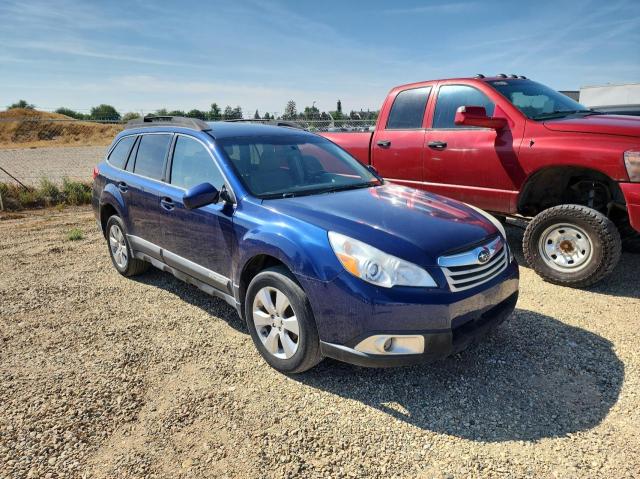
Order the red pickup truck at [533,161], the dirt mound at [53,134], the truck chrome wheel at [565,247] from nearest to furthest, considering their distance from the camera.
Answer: the red pickup truck at [533,161] → the truck chrome wheel at [565,247] → the dirt mound at [53,134]

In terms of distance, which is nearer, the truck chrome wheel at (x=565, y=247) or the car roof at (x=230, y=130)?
the car roof at (x=230, y=130)

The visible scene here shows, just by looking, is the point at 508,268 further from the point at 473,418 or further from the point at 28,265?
the point at 28,265

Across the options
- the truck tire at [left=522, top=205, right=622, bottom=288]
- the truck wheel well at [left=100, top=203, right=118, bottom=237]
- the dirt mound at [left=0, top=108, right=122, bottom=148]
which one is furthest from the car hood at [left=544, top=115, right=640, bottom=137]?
the dirt mound at [left=0, top=108, right=122, bottom=148]

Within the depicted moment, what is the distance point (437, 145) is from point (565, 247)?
1814 millimetres

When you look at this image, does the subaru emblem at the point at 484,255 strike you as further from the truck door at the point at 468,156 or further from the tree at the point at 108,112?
the tree at the point at 108,112

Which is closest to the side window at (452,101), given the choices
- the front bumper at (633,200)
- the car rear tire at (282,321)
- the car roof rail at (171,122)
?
the front bumper at (633,200)

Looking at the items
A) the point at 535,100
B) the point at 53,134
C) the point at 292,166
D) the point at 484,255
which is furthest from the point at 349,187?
the point at 53,134

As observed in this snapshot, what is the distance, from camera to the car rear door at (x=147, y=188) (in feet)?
13.9

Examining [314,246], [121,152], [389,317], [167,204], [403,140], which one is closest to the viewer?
[389,317]

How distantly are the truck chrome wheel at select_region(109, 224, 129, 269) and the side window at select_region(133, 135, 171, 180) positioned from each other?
2.77 ft

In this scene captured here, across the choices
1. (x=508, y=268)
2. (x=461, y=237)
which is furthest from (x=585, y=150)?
(x=461, y=237)

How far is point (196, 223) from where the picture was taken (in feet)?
12.1

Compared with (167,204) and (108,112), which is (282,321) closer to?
(167,204)

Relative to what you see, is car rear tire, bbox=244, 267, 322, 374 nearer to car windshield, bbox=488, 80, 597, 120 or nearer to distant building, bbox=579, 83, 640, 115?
car windshield, bbox=488, 80, 597, 120
